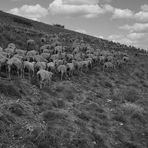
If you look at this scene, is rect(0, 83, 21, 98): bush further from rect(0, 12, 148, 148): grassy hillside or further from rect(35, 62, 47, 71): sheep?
rect(35, 62, 47, 71): sheep

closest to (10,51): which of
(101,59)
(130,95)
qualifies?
(130,95)

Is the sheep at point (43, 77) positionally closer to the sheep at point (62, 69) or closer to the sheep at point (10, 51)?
the sheep at point (62, 69)

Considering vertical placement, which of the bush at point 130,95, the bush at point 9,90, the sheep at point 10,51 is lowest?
the bush at point 130,95

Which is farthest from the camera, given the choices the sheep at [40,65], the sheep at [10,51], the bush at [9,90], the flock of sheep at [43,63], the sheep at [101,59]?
the sheep at [101,59]

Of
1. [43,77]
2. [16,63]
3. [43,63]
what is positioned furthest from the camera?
[43,63]

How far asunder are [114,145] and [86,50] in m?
21.2

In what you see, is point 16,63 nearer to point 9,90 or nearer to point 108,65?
point 9,90

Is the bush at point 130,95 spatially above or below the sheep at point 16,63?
below

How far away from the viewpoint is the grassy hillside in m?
12.5

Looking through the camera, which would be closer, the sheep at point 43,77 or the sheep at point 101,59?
the sheep at point 43,77

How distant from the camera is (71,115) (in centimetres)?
1581

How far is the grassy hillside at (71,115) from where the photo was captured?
12.5 m

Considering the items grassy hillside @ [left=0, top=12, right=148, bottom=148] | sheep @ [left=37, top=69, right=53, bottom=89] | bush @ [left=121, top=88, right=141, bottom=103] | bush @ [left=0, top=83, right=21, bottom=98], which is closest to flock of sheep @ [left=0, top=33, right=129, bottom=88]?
sheep @ [left=37, top=69, right=53, bottom=89]

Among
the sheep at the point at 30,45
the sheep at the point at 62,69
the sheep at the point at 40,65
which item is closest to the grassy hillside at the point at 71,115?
the sheep at the point at 62,69
